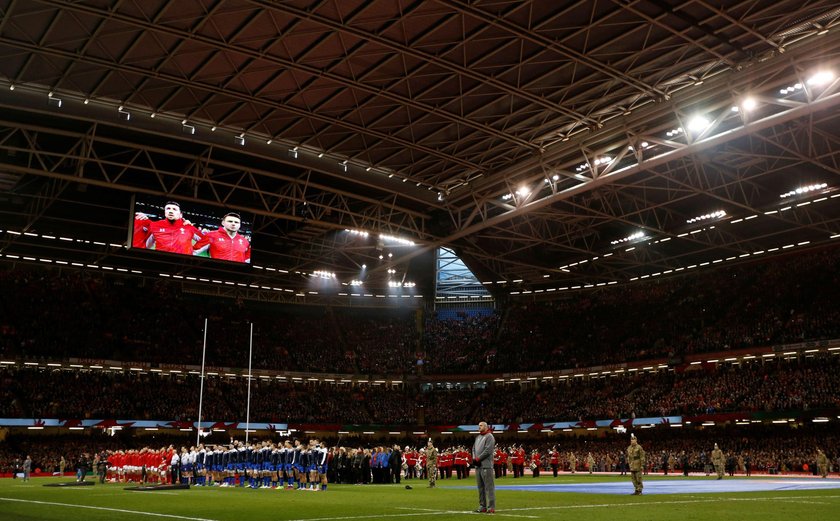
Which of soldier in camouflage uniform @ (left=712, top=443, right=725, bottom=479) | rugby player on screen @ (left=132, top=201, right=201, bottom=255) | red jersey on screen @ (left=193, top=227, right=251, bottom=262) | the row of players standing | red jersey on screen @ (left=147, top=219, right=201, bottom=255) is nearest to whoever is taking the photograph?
the row of players standing

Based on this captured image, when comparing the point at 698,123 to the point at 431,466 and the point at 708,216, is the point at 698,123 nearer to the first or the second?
the point at 708,216

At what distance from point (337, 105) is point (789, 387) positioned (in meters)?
33.4

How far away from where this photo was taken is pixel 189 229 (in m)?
38.7

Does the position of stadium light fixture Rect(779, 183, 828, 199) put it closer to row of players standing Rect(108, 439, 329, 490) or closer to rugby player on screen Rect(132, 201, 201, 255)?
row of players standing Rect(108, 439, 329, 490)

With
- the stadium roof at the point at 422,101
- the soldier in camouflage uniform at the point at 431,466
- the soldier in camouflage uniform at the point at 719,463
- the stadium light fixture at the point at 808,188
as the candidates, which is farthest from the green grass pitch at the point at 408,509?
the stadium light fixture at the point at 808,188

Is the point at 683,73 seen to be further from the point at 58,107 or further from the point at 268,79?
the point at 58,107

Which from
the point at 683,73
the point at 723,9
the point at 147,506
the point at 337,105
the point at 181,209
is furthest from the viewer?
the point at 181,209

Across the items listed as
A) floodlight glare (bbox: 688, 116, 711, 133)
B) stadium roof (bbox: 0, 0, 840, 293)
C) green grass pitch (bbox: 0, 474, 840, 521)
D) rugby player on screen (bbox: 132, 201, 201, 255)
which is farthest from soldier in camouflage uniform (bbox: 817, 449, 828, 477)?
rugby player on screen (bbox: 132, 201, 201, 255)

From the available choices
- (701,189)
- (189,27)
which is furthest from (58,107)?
A: (701,189)

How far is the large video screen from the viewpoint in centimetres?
3700

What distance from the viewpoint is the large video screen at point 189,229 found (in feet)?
121

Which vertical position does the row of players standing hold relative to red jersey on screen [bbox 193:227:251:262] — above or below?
below

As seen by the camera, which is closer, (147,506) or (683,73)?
(147,506)

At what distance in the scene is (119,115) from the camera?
107ft
